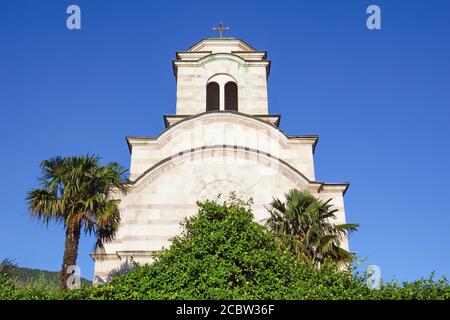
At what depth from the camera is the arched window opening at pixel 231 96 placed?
86.9 ft

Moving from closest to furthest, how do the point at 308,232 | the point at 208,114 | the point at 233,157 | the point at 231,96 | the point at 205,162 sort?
the point at 308,232 → the point at 205,162 → the point at 233,157 → the point at 208,114 → the point at 231,96

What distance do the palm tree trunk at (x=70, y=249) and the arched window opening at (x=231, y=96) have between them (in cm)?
1378

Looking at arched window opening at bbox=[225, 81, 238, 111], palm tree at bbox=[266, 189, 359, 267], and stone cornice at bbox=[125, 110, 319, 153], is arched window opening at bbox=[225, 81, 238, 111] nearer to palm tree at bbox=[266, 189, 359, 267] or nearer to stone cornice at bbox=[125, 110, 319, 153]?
stone cornice at bbox=[125, 110, 319, 153]

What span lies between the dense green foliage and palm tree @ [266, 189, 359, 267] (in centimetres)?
124

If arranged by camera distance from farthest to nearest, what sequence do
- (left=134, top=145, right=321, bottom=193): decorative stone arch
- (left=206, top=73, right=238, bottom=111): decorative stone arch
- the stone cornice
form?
(left=206, top=73, right=238, bottom=111): decorative stone arch < the stone cornice < (left=134, top=145, right=321, bottom=193): decorative stone arch

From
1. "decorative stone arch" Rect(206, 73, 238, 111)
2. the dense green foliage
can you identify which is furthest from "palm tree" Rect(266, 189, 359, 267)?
"decorative stone arch" Rect(206, 73, 238, 111)

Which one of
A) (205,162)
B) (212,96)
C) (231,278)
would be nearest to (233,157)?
(205,162)

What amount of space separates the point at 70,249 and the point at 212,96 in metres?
14.7

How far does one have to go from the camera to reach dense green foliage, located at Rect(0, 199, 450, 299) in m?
12.1

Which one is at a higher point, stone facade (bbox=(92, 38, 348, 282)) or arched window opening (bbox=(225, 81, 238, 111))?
arched window opening (bbox=(225, 81, 238, 111))

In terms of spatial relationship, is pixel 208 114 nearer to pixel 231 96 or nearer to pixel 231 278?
pixel 231 96

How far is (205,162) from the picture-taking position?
834 inches

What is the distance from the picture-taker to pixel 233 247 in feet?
44.1
